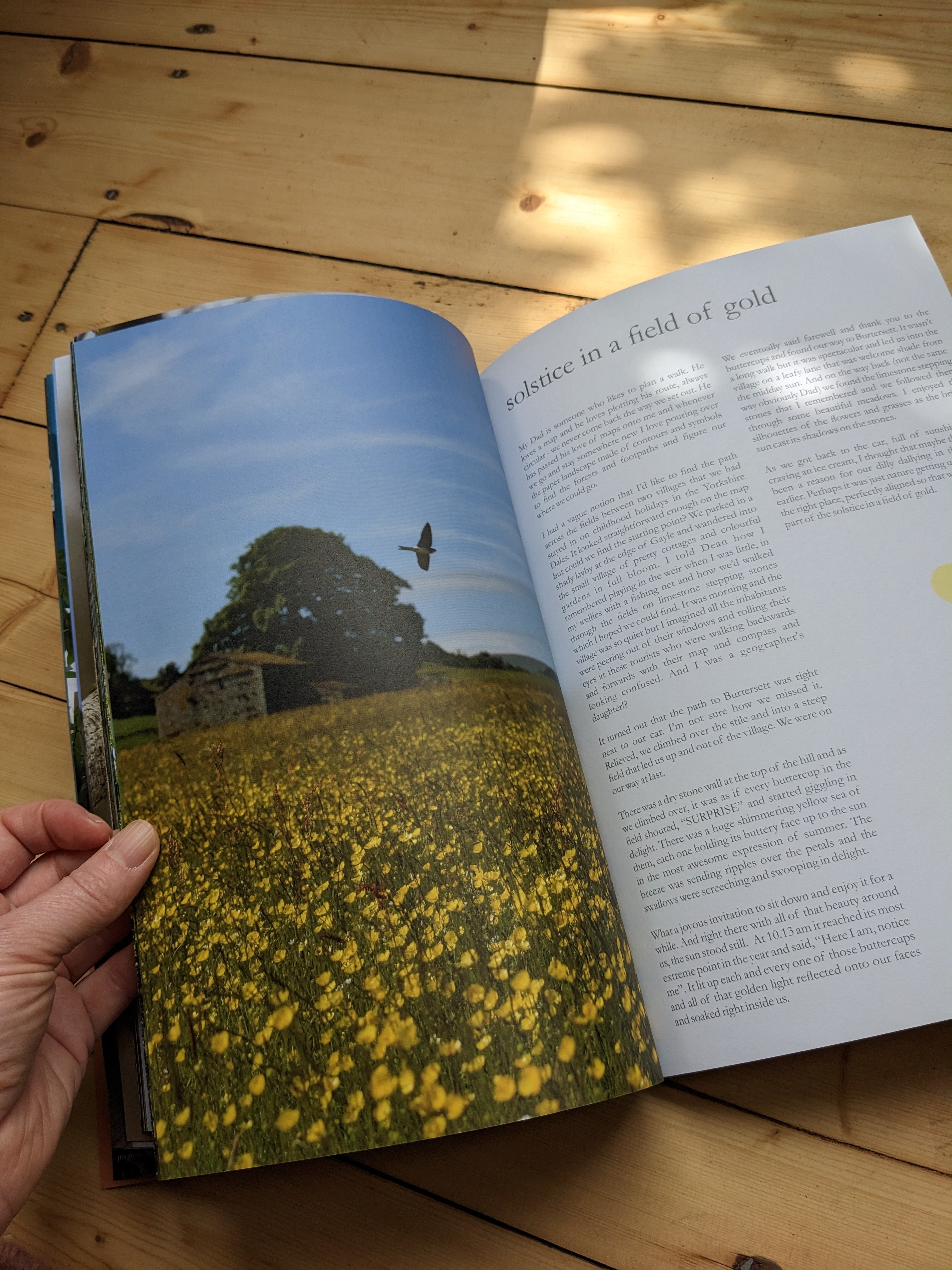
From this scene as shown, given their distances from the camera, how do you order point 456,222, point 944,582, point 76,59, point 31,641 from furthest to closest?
point 76,59 → point 456,222 → point 31,641 → point 944,582

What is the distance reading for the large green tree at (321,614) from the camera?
24.6 inches

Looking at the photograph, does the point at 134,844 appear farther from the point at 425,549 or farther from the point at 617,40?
the point at 617,40

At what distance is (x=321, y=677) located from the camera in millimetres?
621

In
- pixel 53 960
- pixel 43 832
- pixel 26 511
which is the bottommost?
pixel 53 960

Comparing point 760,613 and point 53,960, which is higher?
point 760,613

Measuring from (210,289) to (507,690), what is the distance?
1.96ft

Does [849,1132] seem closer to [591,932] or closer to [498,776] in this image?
[591,932]

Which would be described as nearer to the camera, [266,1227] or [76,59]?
[266,1227]

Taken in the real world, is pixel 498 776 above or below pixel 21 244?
below

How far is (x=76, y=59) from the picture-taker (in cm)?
107

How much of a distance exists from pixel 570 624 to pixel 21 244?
79cm

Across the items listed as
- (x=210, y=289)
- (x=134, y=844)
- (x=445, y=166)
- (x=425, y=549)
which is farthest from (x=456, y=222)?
A: (x=134, y=844)

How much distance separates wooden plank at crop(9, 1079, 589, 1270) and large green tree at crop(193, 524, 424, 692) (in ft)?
1.25

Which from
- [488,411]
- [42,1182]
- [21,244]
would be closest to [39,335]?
[21,244]
